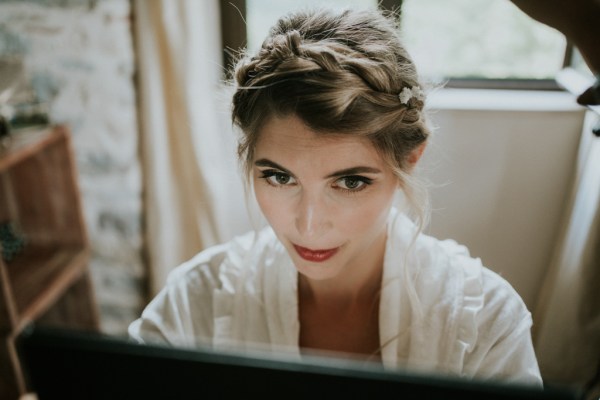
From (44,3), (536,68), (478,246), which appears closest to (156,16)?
(44,3)

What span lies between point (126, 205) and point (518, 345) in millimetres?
1440

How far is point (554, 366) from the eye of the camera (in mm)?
856

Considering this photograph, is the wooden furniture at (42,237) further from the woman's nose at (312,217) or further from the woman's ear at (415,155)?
Answer: the woman's ear at (415,155)

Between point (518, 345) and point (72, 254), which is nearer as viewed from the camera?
point (518, 345)

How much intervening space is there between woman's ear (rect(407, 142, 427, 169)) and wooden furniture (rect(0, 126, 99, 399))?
3.44ft

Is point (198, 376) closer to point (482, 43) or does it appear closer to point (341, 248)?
point (341, 248)

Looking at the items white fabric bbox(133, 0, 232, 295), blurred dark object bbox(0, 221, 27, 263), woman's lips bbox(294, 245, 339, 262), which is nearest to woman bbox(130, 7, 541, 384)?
woman's lips bbox(294, 245, 339, 262)

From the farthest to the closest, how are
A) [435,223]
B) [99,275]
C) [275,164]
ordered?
[99,275], [435,223], [275,164]

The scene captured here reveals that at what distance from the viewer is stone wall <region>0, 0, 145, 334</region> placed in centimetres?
165

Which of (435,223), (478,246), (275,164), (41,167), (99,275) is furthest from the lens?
(99,275)

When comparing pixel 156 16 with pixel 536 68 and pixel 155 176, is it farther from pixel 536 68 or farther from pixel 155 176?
Answer: pixel 536 68

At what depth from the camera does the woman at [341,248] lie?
30.8 inches

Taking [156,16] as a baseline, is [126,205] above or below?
below

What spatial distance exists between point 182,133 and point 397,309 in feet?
3.62
